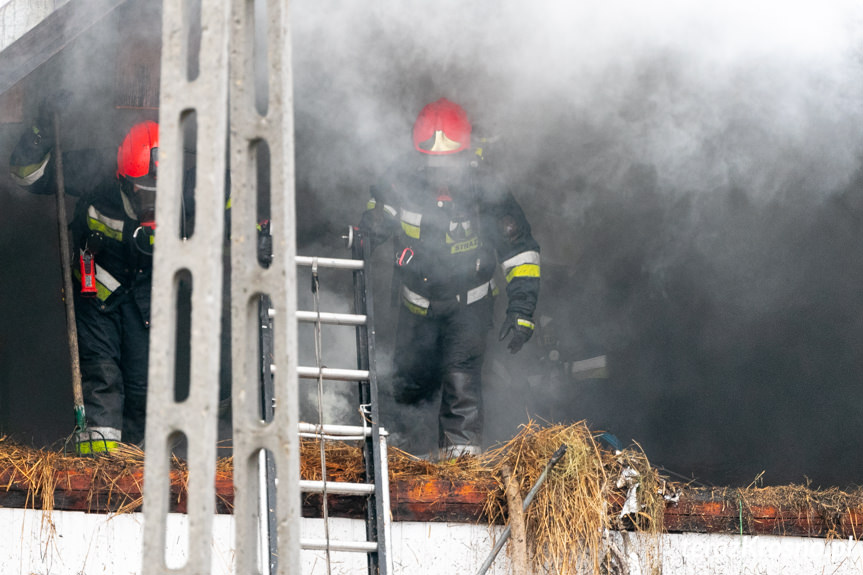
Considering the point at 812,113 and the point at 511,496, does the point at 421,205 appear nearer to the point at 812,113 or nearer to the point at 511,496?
the point at 511,496

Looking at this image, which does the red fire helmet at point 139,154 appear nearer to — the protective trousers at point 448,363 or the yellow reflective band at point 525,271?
the protective trousers at point 448,363

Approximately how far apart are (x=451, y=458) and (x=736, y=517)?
145 cm

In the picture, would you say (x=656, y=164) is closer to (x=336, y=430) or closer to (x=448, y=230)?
(x=448, y=230)

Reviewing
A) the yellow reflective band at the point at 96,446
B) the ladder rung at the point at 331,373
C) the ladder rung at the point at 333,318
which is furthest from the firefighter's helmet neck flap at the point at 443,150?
the yellow reflective band at the point at 96,446

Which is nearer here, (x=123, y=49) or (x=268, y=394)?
(x=268, y=394)

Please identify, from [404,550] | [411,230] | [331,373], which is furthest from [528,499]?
[411,230]

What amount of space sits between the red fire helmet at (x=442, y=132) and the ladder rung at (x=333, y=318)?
4.79 feet

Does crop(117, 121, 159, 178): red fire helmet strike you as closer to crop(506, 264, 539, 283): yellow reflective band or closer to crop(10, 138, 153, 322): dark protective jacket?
crop(10, 138, 153, 322): dark protective jacket

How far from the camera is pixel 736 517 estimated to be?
4.44 m

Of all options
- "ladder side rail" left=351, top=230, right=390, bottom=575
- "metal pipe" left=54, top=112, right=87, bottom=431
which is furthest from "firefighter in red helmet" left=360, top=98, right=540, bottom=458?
"metal pipe" left=54, top=112, right=87, bottom=431

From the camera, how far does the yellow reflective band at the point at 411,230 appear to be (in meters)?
5.67

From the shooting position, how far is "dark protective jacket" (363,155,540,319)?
5.65 m

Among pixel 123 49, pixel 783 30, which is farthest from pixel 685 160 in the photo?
pixel 123 49

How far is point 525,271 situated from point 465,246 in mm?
400
